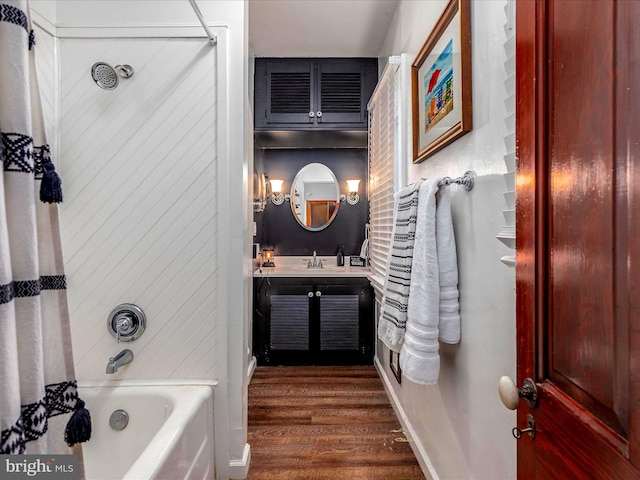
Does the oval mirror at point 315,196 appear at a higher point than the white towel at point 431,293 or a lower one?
higher

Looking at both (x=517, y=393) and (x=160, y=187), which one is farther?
(x=160, y=187)

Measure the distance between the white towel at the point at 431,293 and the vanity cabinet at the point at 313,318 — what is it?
157cm

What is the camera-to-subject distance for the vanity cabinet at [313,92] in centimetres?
291

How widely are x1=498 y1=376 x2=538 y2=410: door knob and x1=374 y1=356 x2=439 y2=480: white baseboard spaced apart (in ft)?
3.53

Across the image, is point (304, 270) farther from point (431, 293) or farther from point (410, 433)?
point (431, 293)

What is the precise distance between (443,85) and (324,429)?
1906mm

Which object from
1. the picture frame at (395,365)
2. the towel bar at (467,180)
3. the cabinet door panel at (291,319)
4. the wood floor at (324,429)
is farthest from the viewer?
the cabinet door panel at (291,319)

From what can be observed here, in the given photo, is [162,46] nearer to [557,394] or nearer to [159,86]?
[159,86]

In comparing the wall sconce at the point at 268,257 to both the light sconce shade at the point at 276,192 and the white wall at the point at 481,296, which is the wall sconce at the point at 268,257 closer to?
the light sconce shade at the point at 276,192

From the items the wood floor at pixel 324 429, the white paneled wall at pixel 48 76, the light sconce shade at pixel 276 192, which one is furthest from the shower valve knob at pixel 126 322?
the light sconce shade at pixel 276 192

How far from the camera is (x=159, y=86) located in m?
1.62

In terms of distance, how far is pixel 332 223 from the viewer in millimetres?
3467

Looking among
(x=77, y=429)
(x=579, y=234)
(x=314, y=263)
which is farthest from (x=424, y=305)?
(x=314, y=263)

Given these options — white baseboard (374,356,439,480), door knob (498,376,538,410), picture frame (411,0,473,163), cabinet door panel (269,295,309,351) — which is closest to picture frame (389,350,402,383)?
white baseboard (374,356,439,480)
